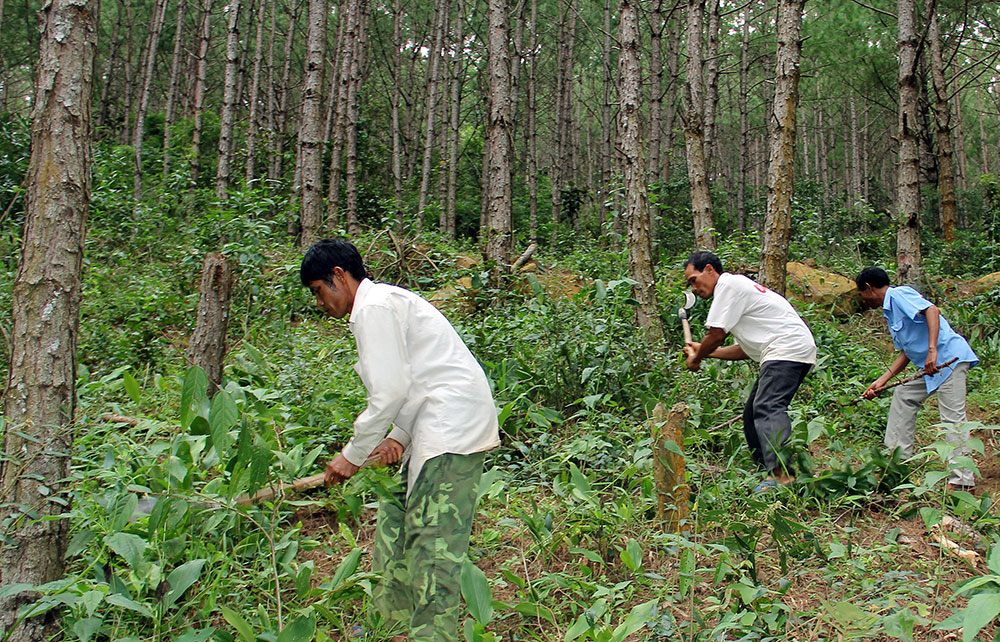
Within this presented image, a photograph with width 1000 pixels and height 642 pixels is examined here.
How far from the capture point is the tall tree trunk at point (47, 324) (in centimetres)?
249

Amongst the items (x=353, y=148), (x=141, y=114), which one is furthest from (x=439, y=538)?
(x=141, y=114)

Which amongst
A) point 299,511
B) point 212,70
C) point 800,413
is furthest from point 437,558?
point 212,70

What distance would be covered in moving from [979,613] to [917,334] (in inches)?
121

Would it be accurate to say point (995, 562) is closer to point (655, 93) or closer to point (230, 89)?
point (230, 89)

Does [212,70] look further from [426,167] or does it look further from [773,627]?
[773,627]

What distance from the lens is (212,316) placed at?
384 cm

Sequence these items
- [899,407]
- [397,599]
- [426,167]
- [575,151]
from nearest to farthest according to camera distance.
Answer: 1. [397,599]
2. [899,407]
3. [426,167]
4. [575,151]

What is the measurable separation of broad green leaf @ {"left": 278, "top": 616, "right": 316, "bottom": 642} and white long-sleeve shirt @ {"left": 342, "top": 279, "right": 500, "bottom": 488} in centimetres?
53

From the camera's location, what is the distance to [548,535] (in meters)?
3.38

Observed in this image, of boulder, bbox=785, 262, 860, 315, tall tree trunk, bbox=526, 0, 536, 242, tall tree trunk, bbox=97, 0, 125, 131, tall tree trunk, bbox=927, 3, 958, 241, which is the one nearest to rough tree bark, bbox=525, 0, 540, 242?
tall tree trunk, bbox=526, 0, 536, 242

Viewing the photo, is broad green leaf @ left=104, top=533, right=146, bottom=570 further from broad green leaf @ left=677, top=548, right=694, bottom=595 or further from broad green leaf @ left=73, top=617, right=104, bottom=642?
broad green leaf @ left=677, top=548, right=694, bottom=595

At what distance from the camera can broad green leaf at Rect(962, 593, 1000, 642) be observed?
5.91 feet

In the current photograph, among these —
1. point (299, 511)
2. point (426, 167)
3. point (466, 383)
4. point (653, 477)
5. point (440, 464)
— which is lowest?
point (299, 511)

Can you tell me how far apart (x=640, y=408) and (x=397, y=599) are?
2556mm
